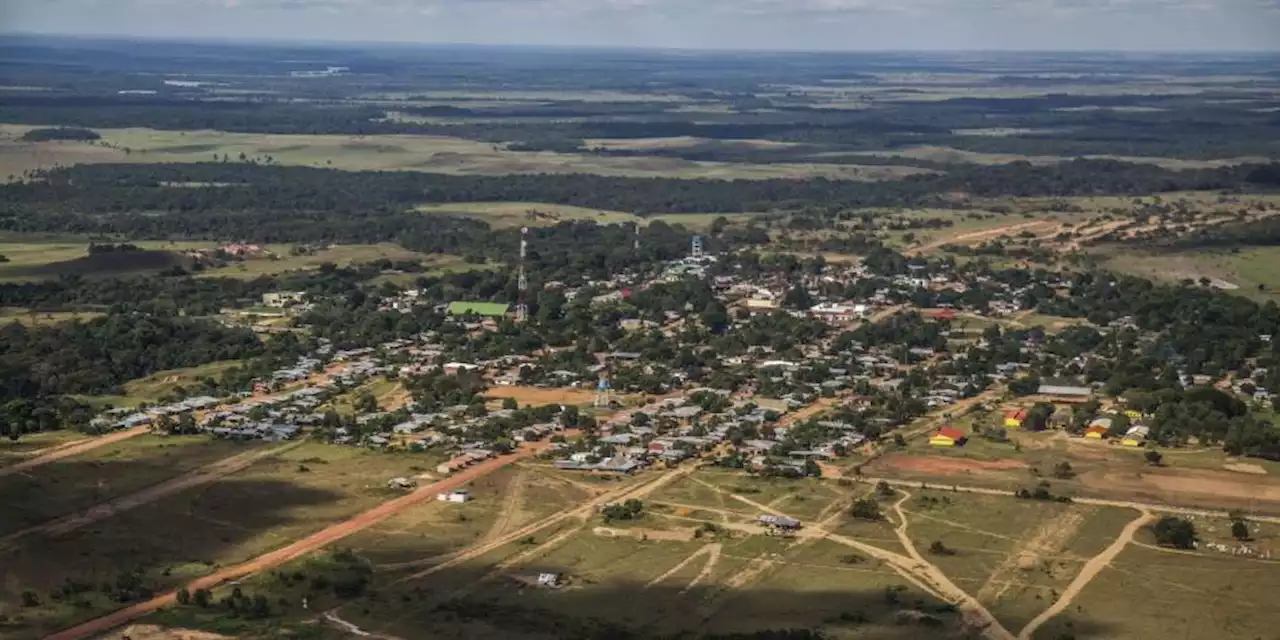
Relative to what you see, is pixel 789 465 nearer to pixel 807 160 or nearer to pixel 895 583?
pixel 895 583

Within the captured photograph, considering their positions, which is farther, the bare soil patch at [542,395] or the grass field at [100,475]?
the bare soil patch at [542,395]

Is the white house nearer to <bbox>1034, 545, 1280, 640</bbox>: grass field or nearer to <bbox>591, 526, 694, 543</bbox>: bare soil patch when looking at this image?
<bbox>591, 526, 694, 543</bbox>: bare soil patch

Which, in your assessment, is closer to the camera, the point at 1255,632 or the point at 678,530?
the point at 1255,632

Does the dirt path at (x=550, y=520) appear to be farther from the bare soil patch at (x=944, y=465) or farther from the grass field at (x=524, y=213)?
the grass field at (x=524, y=213)


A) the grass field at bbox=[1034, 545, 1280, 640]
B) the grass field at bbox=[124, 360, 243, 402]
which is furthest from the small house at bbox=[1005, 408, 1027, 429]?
the grass field at bbox=[124, 360, 243, 402]

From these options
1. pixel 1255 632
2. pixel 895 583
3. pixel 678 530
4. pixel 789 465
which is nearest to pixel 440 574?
pixel 678 530

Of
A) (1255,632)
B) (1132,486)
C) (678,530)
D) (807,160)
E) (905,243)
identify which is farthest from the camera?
(807,160)

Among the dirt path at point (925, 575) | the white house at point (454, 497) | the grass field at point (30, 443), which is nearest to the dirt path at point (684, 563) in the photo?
the dirt path at point (925, 575)
